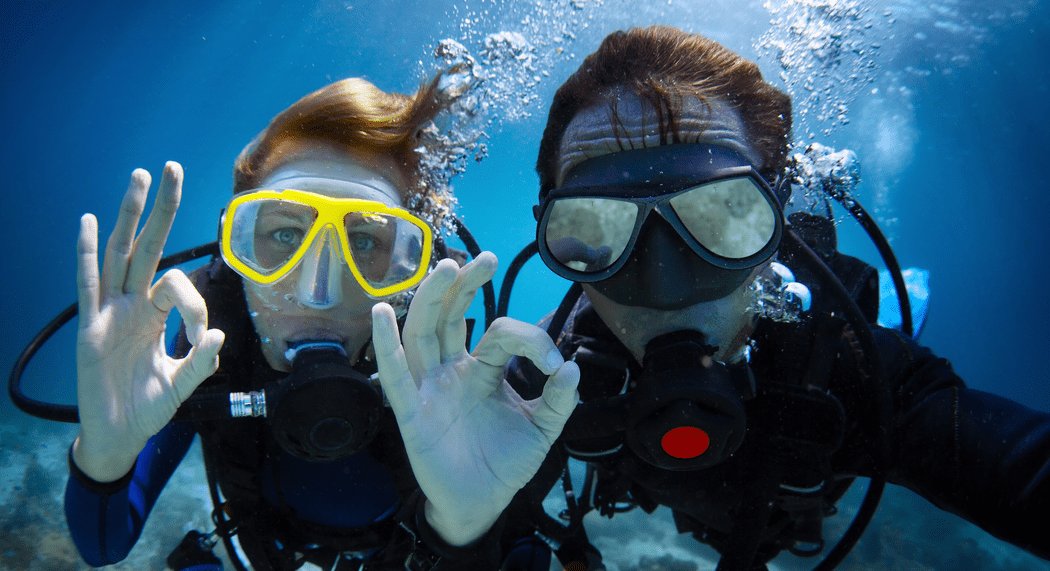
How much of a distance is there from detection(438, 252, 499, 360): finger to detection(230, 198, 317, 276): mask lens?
1255mm

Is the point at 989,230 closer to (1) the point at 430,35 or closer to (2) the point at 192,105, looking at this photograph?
(1) the point at 430,35

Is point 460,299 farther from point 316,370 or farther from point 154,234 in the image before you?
point 154,234

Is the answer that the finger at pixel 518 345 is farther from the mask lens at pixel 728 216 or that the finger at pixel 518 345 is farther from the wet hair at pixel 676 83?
the wet hair at pixel 676 83

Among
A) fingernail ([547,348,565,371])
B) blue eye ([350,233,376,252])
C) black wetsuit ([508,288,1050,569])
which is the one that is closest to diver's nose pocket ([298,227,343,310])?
blue eye ([350,233,376,252])

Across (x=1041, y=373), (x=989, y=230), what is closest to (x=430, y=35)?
(x=989, y=230)

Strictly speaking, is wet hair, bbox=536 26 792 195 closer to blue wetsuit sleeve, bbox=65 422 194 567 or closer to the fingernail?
the fingernail

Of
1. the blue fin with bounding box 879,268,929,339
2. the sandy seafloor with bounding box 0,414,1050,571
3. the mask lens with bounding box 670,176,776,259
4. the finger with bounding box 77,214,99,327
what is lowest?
the sandy seafloor with bounding box 0,414,1050,571

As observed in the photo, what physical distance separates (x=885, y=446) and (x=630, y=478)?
119 cm

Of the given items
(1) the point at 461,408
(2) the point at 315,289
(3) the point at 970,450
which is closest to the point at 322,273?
(2) the point at 315,289

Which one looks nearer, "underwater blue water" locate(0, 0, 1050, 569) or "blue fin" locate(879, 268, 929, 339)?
"blue fin" locate(879, 268, 929, 339)

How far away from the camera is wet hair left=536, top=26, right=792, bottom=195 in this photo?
204cm

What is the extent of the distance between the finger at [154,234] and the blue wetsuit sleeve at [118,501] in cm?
91

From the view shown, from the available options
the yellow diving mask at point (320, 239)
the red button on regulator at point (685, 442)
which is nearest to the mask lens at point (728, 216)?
the red button on regulator at point (685, 442)

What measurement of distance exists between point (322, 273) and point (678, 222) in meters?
1.74
